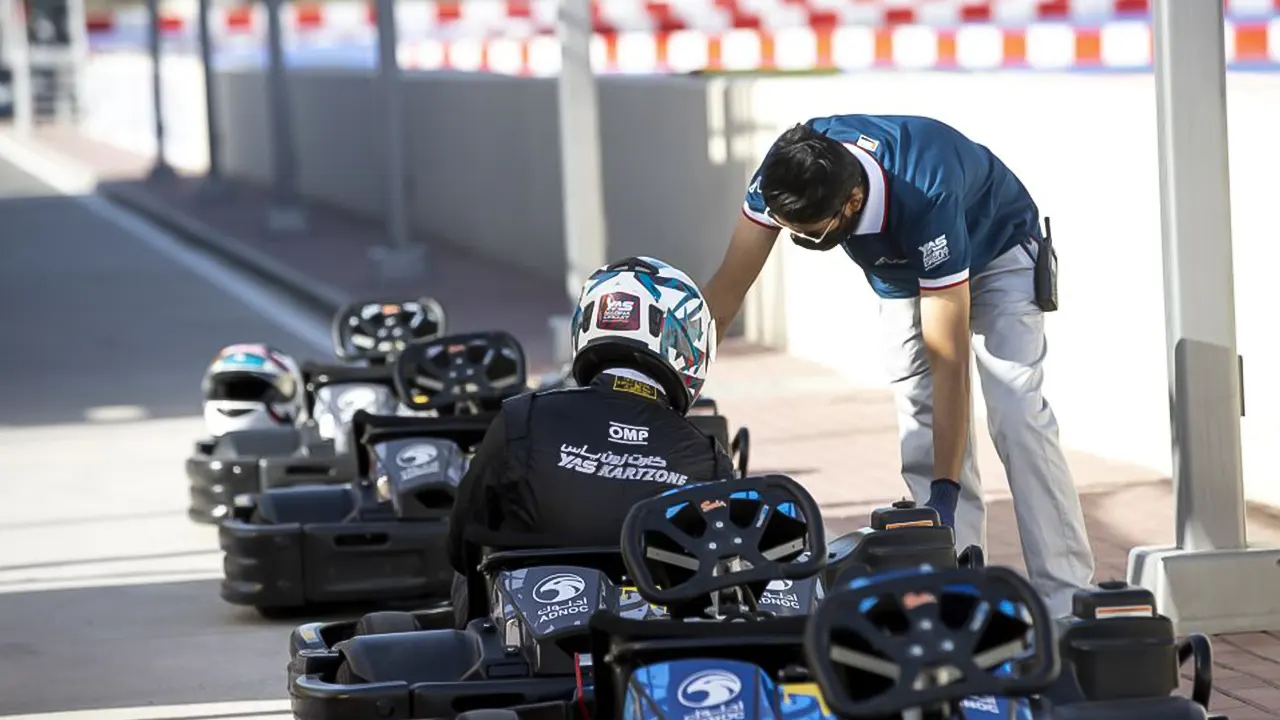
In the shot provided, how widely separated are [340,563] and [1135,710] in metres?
3.66

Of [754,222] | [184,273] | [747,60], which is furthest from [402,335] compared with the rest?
[747,60]

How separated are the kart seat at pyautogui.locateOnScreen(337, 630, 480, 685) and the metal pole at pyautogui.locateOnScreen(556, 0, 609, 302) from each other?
289 inches

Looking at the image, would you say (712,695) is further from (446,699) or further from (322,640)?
(322,640)

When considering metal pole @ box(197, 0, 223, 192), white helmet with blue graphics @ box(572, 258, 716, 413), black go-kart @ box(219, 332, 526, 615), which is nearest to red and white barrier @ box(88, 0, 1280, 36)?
metal pole @ box(197, 0, 223, 192)

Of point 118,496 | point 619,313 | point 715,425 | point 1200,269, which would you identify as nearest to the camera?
point 619,313

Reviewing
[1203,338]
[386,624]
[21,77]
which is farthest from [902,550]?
[21,77]

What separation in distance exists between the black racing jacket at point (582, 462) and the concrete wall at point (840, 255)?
2.07 metres

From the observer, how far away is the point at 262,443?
847 centimetres

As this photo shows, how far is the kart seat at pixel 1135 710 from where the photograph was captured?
379 cm

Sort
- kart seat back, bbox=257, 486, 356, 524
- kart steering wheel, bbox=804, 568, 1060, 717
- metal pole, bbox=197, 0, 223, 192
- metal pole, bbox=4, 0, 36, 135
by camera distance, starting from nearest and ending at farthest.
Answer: kart steering wheel, bbox=804, 568, 1060, 717 < kart seat back, bbox=257, 486, 356, 524 < metal pole, bbox=197, 0, 223, 192 < metal pole, bbox=4, 0, 36, 135

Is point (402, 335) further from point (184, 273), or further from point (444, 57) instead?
point (444, 57)

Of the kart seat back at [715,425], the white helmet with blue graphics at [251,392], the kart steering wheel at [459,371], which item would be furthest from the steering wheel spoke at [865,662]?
the white helmet with blue graphics at [251,392]

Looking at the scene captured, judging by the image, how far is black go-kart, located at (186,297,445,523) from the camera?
8102 mm

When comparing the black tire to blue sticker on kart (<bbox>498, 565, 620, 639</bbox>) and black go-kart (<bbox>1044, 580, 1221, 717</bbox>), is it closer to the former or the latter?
black go-kart (<bbox>1044, 580, 1221, 717</bbox>)
